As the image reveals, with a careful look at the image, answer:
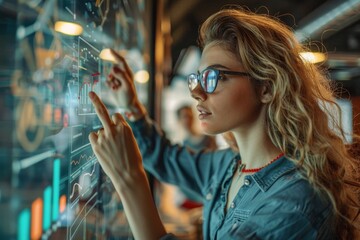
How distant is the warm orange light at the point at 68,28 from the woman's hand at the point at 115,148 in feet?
0.60

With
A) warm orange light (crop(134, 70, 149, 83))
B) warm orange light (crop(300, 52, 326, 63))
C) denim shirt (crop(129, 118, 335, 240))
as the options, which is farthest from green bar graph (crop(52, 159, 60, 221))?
warm orange light (crop(134, 70, 149, 83))

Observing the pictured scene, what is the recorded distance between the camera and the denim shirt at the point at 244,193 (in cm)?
105

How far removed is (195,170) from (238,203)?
51cm

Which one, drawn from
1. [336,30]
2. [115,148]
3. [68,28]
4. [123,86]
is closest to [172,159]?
[123,86]

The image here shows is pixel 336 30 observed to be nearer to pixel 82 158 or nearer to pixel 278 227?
pixel 278 227

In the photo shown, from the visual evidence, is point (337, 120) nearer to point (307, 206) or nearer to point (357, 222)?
point (357, 222)

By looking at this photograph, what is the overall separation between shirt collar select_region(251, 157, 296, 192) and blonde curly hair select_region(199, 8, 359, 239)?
3 cm

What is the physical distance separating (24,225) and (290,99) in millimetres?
941

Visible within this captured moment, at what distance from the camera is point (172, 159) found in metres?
1.82

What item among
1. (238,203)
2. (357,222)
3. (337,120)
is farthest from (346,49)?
(238,203)

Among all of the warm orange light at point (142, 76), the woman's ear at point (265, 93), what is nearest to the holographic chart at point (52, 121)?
the woman's ear at point (265, 93)

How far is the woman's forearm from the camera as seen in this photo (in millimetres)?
1033

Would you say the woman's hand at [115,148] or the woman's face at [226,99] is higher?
the woman's face at [226,99]

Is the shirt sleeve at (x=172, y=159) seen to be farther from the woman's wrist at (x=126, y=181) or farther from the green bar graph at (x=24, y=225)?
the green bar graph at (x=24, y=225)
